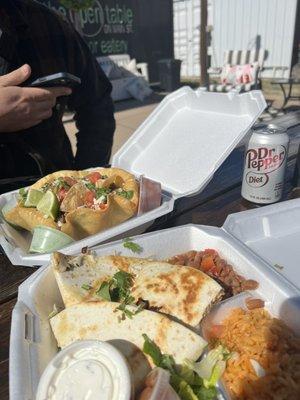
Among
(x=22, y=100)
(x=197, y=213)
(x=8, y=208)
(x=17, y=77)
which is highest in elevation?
(x=17, y=77)

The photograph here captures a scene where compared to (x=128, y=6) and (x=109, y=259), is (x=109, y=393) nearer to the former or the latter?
(x=109, y=259)

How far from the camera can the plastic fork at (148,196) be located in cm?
167

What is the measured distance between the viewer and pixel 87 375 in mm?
795

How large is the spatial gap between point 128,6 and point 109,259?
1332cm

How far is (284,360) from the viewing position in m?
0.97

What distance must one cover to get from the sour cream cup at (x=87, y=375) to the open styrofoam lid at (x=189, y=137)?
3.48ft

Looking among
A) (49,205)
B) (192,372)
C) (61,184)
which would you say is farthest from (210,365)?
(61,184)

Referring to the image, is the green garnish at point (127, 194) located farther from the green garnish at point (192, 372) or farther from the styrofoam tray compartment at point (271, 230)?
the green garnish at point (192, 372)

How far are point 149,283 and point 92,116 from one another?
6.99 ft

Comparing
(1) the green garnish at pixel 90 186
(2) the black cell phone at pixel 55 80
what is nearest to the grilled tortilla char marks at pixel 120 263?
(1) the green garnish at pixel 90 186

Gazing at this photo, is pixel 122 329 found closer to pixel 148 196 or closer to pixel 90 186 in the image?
pixel 148 196

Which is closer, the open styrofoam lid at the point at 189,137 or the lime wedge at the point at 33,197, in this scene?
the lime wedge at the point at 33,197

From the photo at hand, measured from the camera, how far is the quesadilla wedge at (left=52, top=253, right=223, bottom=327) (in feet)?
3.48

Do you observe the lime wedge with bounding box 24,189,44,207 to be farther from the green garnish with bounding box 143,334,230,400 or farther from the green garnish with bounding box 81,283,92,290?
the green garnish with bounding box 143,334,230,400
